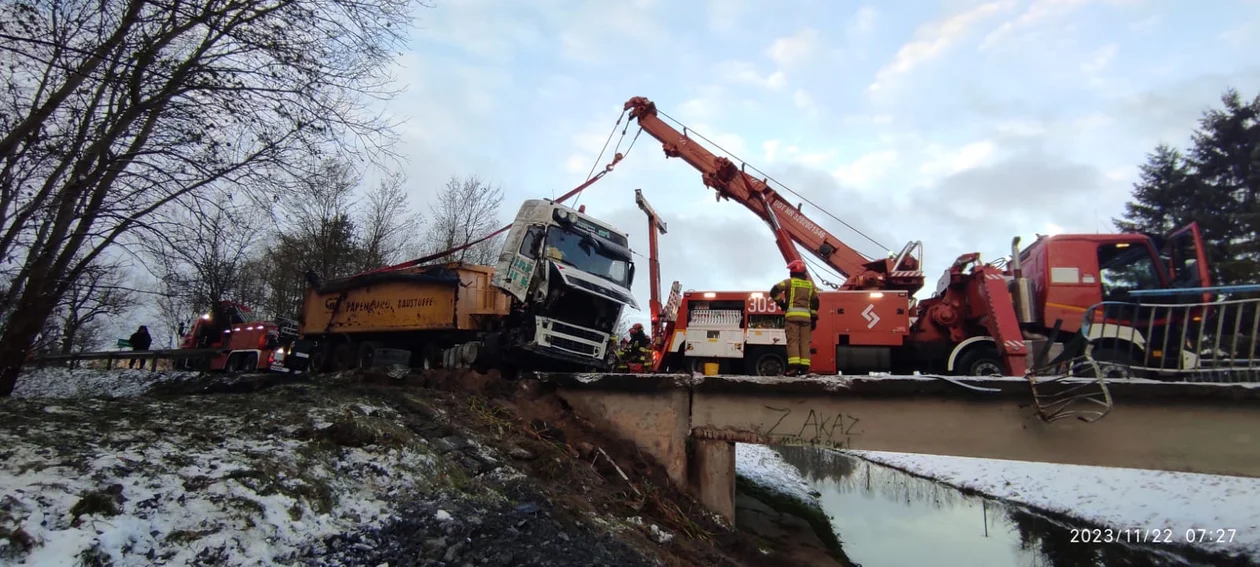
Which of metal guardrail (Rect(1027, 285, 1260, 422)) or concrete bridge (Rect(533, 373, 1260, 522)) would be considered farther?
metal guardrail (Rect(1027, 285, 1260, 422))

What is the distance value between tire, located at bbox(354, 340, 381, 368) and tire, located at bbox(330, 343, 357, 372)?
15.2 inches

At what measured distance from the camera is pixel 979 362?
33.4 ft

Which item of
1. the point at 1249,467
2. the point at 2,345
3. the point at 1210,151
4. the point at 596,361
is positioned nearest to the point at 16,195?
the point at 2,345

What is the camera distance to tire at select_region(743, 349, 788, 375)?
40.4ft

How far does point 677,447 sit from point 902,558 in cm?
537

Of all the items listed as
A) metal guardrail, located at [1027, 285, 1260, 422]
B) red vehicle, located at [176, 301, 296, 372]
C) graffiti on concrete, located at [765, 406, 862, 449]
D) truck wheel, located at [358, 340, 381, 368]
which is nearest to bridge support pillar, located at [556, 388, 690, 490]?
graffiti on concrete, located at [765, 406, 862, 449]

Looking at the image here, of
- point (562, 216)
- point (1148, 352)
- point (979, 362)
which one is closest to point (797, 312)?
point (1148, 352)

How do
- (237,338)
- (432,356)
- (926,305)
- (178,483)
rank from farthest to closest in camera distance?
(237,338)
(432,356)
(926,305)
(178,483)

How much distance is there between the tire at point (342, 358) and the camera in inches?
543

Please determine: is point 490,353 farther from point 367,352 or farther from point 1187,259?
point 1187,259

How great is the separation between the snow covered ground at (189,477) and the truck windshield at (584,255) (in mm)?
5001

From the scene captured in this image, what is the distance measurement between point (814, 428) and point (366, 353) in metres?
9.55

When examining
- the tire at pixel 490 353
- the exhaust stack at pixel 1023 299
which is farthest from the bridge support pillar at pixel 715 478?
the exhaust stack at pixel 1023 299

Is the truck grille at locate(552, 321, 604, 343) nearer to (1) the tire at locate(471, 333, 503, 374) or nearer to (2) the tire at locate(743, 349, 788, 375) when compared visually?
(1) the tire at locate(471, 333, 503, 374)
